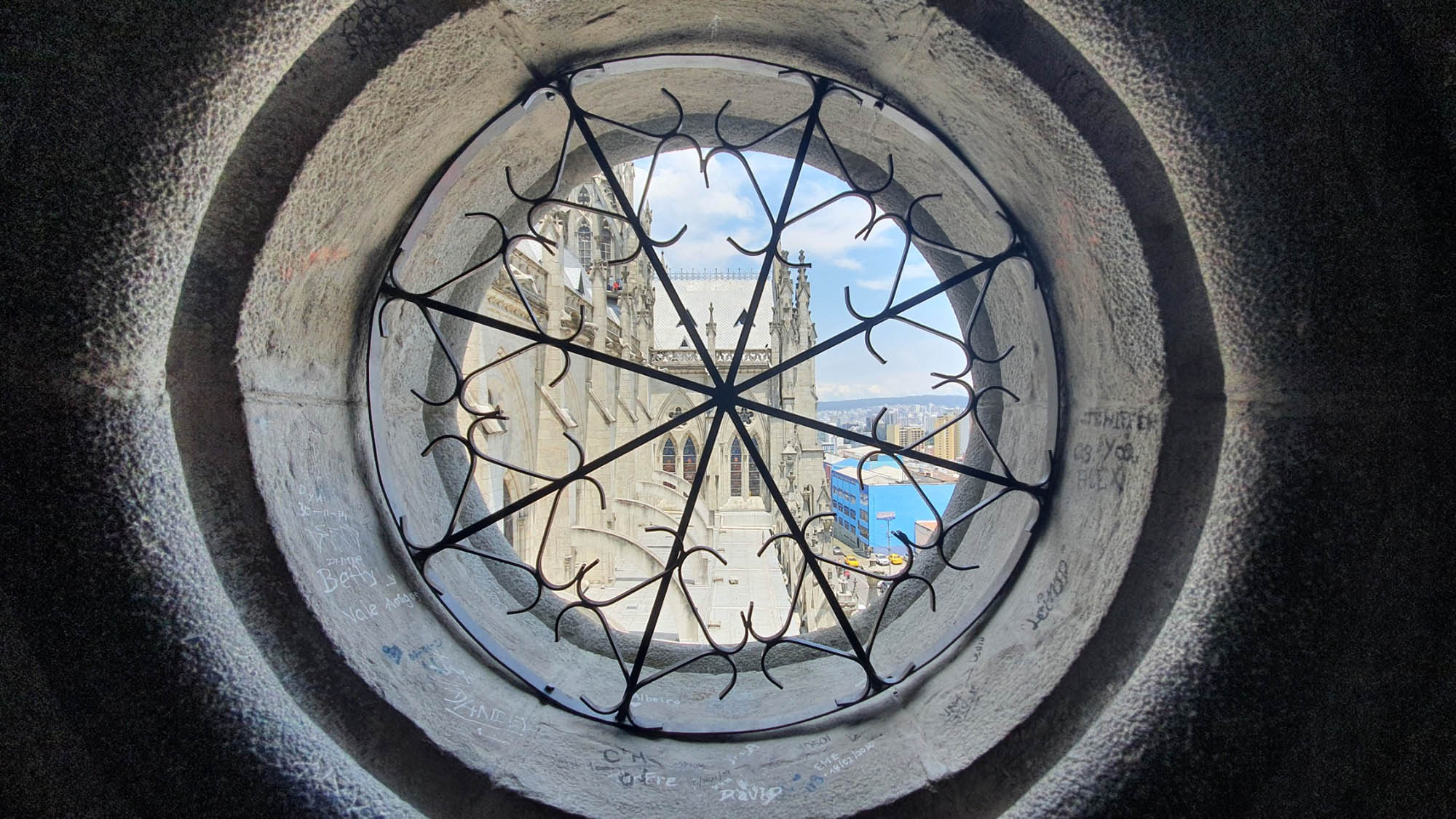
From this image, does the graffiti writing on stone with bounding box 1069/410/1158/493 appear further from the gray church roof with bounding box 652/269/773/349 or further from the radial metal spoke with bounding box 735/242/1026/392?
the gray church roof with bounding box 652/269/773/349

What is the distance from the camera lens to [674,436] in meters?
21.2

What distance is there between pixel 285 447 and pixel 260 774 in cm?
62

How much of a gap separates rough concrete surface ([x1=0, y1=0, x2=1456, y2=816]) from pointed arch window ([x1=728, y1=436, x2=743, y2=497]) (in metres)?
20.4

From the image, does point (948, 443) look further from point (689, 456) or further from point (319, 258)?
point (319, 258)

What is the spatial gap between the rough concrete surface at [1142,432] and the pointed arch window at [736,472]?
804 inches

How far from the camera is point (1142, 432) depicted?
4.00ft

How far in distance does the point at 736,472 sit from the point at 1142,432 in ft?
69.8

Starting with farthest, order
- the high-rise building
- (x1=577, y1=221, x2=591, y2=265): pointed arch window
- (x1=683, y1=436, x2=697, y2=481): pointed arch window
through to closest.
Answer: (x1=683, y1=436, x2=697, y2=481): pointed arch window
(x1=577, y1=221, x2=591, y2=265): pointed arch window
the high-rise building

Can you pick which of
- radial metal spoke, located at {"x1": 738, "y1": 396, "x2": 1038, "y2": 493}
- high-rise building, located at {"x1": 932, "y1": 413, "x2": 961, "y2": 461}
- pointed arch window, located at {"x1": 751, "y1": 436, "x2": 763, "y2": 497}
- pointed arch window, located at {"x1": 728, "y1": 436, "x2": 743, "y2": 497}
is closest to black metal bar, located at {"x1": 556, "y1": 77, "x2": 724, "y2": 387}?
radial metal spoke, located at {"x1": 738, "y1": 396, "x2": 1038, "y2": 493}

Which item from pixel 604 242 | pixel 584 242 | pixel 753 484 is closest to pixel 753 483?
pixel 753 484

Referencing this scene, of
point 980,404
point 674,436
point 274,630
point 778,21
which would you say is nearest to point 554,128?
point 778,21

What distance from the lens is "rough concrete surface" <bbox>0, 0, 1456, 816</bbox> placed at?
0.94 meters

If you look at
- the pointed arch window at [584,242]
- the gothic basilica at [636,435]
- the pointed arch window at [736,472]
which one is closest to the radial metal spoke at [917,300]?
the gothic basilica at [636,435]

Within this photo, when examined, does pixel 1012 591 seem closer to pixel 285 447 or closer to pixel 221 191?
pixel 285 447
